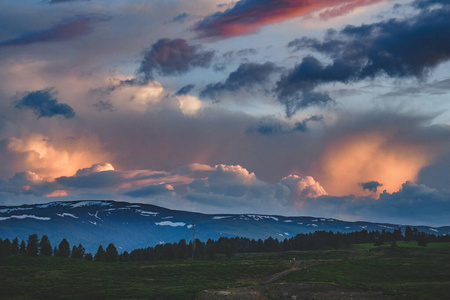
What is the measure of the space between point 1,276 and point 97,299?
4377 centimetres

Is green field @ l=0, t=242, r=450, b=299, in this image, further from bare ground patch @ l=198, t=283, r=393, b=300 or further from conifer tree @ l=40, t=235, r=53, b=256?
conifer tree @ l=40, t=235, r=53, b=256

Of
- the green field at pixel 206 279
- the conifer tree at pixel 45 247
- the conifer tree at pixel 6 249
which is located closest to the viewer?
the green field at pixel 206 279

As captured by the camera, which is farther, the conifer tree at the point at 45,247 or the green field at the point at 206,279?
the conifer tree at the point at 45,247

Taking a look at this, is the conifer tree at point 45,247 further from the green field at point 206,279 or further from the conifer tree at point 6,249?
the green field at point 206,279

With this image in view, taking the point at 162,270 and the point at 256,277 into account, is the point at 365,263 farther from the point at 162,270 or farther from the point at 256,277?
the point at 162,270

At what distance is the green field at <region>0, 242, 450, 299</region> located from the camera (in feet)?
261

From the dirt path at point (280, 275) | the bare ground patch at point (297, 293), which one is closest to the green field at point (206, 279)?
the bare ground patch at point (297, 293)

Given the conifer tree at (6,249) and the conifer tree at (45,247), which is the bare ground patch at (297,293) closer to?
the conifer tree at (6,249)

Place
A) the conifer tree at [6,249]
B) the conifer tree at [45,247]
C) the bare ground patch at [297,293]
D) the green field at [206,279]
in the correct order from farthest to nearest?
the conifer tree at [45,247], the conifer tree at [6,249], the green field at [206,279], the bare ground patch at [297,293]

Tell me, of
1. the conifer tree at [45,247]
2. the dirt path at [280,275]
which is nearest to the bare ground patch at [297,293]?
the dirt path at [280,275]

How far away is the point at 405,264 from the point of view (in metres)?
116

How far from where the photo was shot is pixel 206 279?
106688 mm

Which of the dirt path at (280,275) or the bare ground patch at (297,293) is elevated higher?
the bare ground patch at (297,293)

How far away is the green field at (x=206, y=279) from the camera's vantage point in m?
79.6
